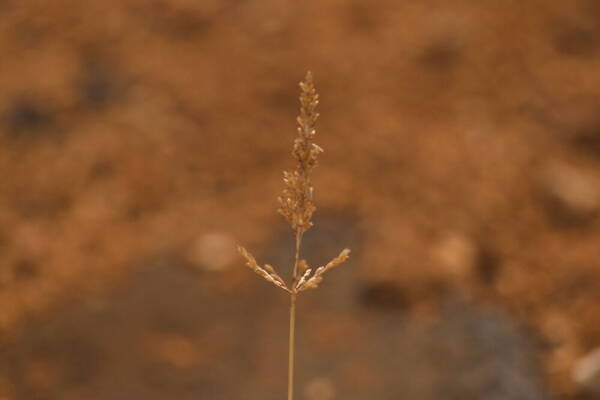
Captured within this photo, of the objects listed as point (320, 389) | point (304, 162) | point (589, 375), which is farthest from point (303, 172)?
point (589, 375)

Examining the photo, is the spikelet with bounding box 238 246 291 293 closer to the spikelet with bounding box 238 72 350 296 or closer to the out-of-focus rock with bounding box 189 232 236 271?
the spikelet with bounding box 238 72 350 296

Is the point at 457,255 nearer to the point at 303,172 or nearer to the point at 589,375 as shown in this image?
the point at 589,375

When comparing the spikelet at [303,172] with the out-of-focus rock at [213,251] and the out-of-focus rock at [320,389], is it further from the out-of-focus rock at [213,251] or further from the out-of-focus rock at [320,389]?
the out-of-focus rock at [213,251]

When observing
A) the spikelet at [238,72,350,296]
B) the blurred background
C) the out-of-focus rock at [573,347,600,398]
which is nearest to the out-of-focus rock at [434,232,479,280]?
the blurred background

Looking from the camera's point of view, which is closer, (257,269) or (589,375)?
(257,269)

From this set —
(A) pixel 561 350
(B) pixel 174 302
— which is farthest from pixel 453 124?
(B) pixel 174 302
